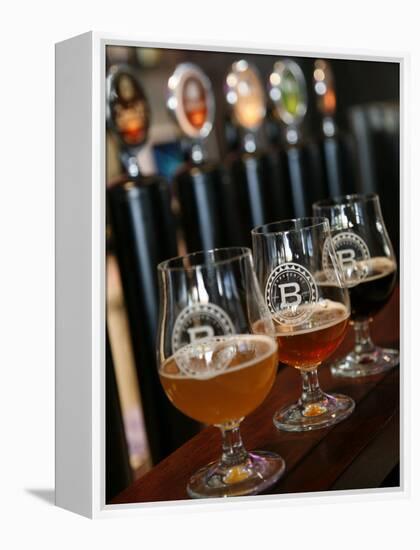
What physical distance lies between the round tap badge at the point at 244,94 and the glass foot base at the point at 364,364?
33.3 inches

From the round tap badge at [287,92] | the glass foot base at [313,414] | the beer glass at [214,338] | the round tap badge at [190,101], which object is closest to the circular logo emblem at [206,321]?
the beer glass at [214,338]

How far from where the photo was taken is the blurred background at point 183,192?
59.0 inches

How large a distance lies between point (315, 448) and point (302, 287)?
7.9 inches

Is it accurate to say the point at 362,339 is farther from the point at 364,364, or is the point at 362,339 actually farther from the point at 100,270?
the point at 100,270

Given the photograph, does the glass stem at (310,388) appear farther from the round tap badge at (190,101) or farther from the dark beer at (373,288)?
the round tap badge at (190,101)

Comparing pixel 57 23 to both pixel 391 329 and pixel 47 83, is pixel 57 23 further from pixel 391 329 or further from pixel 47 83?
pixel 391 329

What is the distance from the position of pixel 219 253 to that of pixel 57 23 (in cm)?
62

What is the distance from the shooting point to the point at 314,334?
96 cm

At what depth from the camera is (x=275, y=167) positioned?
6.20ft

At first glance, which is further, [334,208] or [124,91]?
[124,91]

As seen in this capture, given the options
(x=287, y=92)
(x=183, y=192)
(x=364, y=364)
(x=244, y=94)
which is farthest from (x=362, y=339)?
(x=287, y=92)

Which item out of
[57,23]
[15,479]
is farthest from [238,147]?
[15,479]

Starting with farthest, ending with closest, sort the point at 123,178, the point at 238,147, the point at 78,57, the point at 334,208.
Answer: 1. the point at 238,147
2. the point at 123,178
3. the point at 78,57
4. the point at 334,208

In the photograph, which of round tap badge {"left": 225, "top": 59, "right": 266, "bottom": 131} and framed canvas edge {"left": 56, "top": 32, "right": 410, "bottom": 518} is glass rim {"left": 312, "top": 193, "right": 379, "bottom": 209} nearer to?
framed canvas edge {"left": 56, "top": 32, "right": 410, "bottom": 518}
